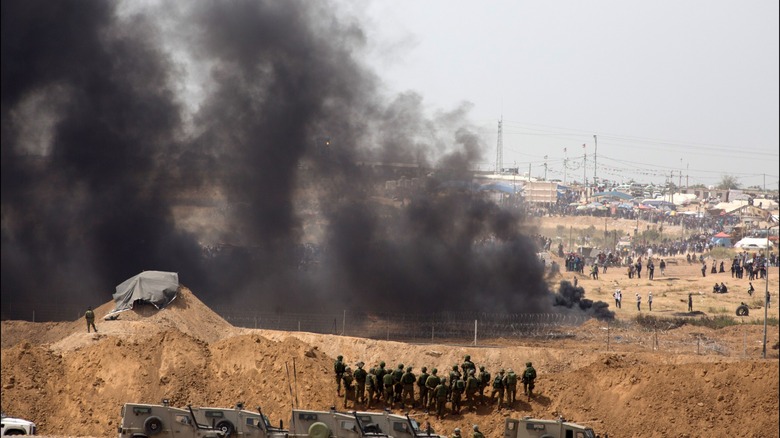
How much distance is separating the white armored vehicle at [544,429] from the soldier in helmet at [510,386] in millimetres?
5225

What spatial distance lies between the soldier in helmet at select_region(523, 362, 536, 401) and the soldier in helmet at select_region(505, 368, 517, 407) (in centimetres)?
61

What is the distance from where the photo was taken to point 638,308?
209 feet

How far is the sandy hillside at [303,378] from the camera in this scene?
1396 inches

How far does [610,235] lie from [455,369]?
81387mm

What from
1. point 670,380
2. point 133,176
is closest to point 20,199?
point 133,176

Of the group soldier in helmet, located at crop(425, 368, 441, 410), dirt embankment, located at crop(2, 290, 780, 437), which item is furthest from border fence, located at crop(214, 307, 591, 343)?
soldier in helmet, located at crop(425, 368, 441, 410)

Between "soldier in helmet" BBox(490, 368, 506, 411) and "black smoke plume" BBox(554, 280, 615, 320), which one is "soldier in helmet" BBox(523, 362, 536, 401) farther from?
"black smoke plume" BBox(554, 280, 615, 320)

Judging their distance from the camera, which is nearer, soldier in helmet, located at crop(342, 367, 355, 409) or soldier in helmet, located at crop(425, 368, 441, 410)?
soldier in helmet, located at crop(425, 368, 441, 410)

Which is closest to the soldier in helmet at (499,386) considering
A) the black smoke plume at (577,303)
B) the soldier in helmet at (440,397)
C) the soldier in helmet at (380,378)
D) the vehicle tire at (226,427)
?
the soldier in helmet at (440,397)

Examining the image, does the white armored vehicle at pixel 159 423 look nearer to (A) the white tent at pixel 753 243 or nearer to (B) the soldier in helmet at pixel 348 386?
(B) the soldier in helmet at pixel 348 386

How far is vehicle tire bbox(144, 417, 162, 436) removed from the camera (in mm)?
30312

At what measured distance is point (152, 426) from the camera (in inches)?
1195

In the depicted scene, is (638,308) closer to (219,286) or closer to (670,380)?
(219,286)

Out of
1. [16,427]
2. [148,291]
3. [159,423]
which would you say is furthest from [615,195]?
[16,427]
